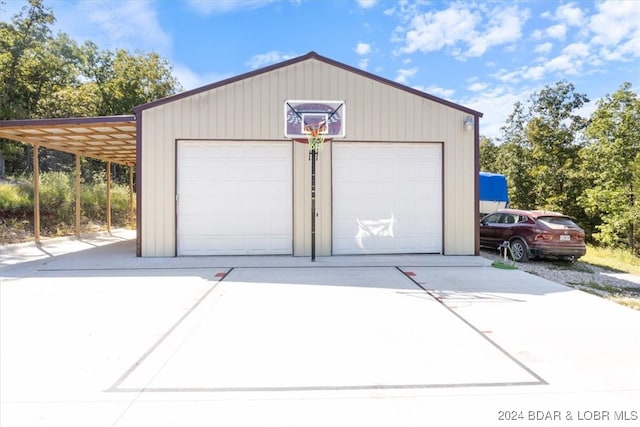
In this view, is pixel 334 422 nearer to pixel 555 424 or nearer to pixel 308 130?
pixel 555 424

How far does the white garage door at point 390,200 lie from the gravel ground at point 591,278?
7.57 ft

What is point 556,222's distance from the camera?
27.9 feet

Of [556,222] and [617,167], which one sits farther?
[617,167]

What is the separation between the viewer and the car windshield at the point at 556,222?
844 centimetres

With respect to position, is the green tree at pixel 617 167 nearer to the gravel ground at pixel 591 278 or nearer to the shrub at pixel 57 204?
the gravel ground at pixel 591 278

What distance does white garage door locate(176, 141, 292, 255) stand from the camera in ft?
27.7

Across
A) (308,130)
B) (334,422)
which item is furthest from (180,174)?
(334,422)

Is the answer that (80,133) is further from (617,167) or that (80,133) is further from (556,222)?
(617,167)

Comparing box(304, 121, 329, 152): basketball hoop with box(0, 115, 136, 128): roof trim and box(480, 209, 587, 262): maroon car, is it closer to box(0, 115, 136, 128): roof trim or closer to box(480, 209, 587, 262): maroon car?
box(0, 115, 136, 128): roof trim

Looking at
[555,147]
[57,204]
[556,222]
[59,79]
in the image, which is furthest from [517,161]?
[59,79]

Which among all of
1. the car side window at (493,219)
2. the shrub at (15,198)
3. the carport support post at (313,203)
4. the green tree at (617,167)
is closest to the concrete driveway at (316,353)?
the carport support post at (313,203)

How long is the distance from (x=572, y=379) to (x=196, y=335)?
3.33 m

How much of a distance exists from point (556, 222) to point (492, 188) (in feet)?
13.4

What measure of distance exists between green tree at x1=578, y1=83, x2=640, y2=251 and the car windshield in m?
14.6
